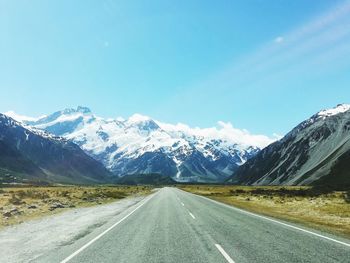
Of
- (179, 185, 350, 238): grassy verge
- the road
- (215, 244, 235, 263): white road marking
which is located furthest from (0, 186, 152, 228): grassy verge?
(179, 185, 350, 238): grassy verge

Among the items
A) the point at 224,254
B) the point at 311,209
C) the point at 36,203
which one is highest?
the point at 36,203

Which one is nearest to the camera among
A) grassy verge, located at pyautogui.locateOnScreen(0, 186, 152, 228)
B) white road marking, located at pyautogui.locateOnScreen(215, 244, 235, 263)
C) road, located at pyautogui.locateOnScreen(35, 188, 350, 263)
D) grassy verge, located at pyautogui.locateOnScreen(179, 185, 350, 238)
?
white road marking, located at pyautogui.locateOnScreen(215, 244, 235, 263)

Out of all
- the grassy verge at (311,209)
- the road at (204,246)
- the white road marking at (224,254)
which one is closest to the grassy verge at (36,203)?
the road at (204,246)

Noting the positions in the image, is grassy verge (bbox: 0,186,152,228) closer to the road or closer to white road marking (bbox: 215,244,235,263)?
the road

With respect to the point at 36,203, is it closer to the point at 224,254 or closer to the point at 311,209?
the point at 311,209

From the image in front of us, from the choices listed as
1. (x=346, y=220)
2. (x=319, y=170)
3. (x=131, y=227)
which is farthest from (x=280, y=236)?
(x=319, y=170)

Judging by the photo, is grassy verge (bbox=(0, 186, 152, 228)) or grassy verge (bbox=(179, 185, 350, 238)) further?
grassy verge (bbox=(0, 186, 152, 228))

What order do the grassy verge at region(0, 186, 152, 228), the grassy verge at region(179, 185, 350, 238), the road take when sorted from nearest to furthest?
the road → the grassy verge at region(179, 185, 350, 238) → the grassy verge at region(0, 186, 152, 228)

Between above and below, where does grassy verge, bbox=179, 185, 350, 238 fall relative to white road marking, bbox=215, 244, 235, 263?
above

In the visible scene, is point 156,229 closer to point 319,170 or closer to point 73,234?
point 73,234

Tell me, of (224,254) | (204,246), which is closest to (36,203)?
(204,246)

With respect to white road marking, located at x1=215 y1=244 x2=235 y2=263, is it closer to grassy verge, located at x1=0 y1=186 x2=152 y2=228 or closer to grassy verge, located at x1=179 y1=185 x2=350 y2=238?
grassy verge, located at x1=179 y1=185 x2=350 y2=238

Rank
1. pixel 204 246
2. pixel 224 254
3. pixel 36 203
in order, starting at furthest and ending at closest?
1. pixel 36 203
2. pixel 204 246
3. pixel 224 254

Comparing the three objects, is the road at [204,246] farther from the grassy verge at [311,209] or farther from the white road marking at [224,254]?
the grassy verge at [311,209]
